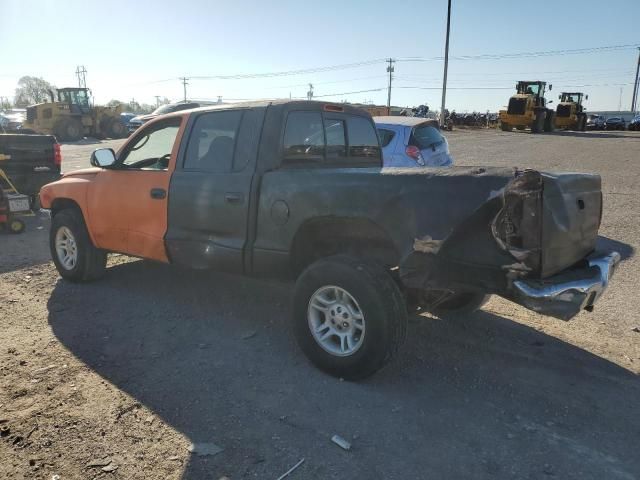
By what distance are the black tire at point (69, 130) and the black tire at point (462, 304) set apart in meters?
32.6

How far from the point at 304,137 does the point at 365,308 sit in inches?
66.0

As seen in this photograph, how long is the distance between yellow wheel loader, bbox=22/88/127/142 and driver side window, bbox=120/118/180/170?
29775mm

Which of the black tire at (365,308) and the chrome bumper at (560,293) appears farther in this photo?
the black tire at (365,308)

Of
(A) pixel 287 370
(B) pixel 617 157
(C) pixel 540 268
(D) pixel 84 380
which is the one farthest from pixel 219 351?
(B) pixel 617 157

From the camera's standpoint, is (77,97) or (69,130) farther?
(77,97)

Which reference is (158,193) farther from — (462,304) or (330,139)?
(462,304)

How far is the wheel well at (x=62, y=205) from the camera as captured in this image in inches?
224

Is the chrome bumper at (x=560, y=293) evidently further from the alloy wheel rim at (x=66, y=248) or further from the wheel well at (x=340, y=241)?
the alloy wheel rim at (x=66, y=248)

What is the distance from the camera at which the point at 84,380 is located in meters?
3.61

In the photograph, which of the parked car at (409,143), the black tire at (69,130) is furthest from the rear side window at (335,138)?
the black tire at (69,130)

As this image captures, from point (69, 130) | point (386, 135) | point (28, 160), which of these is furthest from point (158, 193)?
point (69, 130)

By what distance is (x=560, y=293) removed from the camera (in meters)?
2.89

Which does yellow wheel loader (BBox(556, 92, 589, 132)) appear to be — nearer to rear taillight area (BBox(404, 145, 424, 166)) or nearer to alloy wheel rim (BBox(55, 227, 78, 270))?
rear taillight area (BBox(404, 145, 424, 166))

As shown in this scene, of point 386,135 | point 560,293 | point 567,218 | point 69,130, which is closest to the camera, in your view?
point 560,293
